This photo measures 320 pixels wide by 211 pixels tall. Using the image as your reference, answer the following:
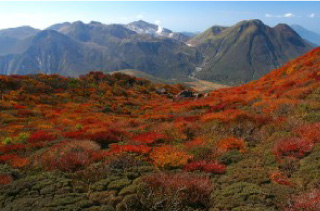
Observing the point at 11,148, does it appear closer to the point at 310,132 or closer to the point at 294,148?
the point at 294,148

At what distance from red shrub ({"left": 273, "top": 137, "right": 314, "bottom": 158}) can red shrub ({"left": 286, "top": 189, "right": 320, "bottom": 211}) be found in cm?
373

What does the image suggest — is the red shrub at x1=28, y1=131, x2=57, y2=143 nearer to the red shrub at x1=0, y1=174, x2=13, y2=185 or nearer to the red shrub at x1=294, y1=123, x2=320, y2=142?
the red shrub at x1=0, y1=174, x2=13, y2=185

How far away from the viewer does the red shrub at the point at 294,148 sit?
1235 centimetres

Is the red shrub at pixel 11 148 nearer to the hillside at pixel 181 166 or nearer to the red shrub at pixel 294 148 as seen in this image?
the hillside at pixel 181 166

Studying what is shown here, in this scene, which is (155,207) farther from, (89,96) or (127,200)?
(89,96)

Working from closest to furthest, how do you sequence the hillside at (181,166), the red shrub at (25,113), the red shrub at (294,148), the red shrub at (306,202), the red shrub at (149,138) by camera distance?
the red shrub at (306,202) < the hillside at (181,166) < the red shrub at (294,148) < the red shrub at (149,138) < the red shrub at (25,113)

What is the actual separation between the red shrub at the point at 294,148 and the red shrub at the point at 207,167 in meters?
2.95

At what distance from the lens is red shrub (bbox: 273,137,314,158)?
1235cm

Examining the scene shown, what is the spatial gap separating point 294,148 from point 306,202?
4.89m

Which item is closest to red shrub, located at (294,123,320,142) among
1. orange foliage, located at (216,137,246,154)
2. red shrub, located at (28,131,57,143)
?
orange foliage, located at (216,137,246,154)

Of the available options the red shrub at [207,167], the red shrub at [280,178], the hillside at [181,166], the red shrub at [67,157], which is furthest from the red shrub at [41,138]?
the red shrub at [280,178]

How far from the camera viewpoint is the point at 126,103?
149 ft

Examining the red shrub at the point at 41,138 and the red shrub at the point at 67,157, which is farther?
the red shrub at the point at 41,138

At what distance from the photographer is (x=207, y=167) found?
1185 centimetres
